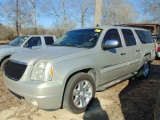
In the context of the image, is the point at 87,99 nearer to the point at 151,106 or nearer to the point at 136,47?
the point at 151,106

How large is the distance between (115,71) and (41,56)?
2.10m

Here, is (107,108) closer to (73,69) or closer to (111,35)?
(73,69)

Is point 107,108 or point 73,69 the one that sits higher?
point 73,69

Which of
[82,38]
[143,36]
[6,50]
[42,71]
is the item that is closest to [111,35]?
[82,38]

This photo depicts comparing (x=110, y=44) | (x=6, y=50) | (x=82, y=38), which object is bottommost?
(x=6, y=50)

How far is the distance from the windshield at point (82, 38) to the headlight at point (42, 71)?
1.25 m

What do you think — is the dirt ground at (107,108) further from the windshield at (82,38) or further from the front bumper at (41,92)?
the windshield at (82,38)

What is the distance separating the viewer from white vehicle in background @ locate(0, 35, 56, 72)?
752cm

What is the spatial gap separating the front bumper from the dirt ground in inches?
20.6

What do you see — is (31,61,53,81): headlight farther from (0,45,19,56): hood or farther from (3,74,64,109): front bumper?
(0,45,19,56): hood

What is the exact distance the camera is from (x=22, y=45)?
8.20 meters

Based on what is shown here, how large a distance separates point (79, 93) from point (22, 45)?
5.27 metres

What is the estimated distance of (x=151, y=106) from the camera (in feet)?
13.5

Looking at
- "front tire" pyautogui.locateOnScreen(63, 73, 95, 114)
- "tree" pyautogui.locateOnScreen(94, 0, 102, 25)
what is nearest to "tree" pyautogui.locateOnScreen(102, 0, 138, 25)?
"tree" pyautogui.locateOnScreen(94, 0, 102, 25)
